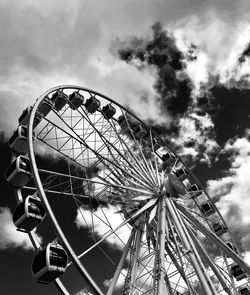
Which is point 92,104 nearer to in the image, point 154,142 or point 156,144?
point 154,142

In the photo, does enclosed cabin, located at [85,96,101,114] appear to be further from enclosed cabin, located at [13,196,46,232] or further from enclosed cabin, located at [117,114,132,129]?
enclosed cabin, located at [13,196,46,232]

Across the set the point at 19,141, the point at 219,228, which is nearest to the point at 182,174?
the point at 219,228

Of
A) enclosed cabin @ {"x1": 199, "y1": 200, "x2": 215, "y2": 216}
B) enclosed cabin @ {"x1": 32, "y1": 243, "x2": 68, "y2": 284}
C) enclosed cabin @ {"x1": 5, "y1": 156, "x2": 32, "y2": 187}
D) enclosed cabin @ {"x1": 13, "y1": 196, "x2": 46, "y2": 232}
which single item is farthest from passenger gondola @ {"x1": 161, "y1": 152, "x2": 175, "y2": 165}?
enclosed cabin @ {"x1": 32, "y1": 243, "x2": 68, "y2": 284}

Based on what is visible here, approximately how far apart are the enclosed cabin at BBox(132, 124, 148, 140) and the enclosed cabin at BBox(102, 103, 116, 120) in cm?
199

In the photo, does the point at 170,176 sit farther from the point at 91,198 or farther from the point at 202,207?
the point at 202,207

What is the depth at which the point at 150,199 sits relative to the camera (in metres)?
16.5

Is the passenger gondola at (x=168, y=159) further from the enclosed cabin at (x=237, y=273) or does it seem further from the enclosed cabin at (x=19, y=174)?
the enclosed cabin at (x=19, y=174)

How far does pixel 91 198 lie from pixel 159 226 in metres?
3.64

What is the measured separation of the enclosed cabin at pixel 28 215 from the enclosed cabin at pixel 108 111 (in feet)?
32.3

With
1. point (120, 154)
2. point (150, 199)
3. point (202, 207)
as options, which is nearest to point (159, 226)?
point (150, 199)

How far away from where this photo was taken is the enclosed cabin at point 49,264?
437 inches

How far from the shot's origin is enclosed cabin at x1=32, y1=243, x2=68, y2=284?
11.1 metres

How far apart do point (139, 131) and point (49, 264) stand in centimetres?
1341

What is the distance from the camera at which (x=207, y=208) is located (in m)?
23.5
